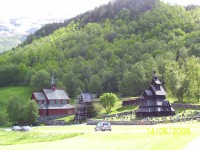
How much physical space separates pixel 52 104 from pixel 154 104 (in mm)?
48450

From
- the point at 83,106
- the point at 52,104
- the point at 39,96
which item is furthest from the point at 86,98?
the point at 39,96

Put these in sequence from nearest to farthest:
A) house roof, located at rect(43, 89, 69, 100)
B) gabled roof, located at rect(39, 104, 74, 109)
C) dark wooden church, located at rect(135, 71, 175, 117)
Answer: dark wooden church, located at rect(135, 71, 175, 117) < gabled roof, located at rect(39, 104, 74, 109) < house roof, located at rect(43, 89, 69, 100)

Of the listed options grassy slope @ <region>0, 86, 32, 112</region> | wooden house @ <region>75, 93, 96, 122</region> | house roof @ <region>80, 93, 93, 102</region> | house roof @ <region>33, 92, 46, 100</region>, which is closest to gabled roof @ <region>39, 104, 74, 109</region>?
house roof @ <region>33, 92, 46, 100</region>

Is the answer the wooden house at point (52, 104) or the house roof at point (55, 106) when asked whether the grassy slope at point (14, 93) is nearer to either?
the wooden house at point (52, 104)

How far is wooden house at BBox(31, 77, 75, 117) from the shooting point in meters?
141

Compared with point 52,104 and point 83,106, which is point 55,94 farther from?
point 83,106

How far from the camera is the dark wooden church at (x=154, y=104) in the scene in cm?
10306

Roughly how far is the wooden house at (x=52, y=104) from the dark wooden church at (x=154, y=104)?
4185 cm

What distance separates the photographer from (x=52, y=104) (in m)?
144

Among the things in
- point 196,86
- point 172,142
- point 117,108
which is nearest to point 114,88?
point 117,108

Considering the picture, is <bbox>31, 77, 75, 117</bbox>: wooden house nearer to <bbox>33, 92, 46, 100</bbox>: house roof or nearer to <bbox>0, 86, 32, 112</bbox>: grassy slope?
<bbox>33, 92, 46, 100</bbox>: house roof

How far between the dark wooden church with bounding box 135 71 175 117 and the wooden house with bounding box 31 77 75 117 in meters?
41.9

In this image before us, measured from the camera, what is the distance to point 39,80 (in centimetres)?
18750

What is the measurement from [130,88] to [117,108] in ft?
73.5
